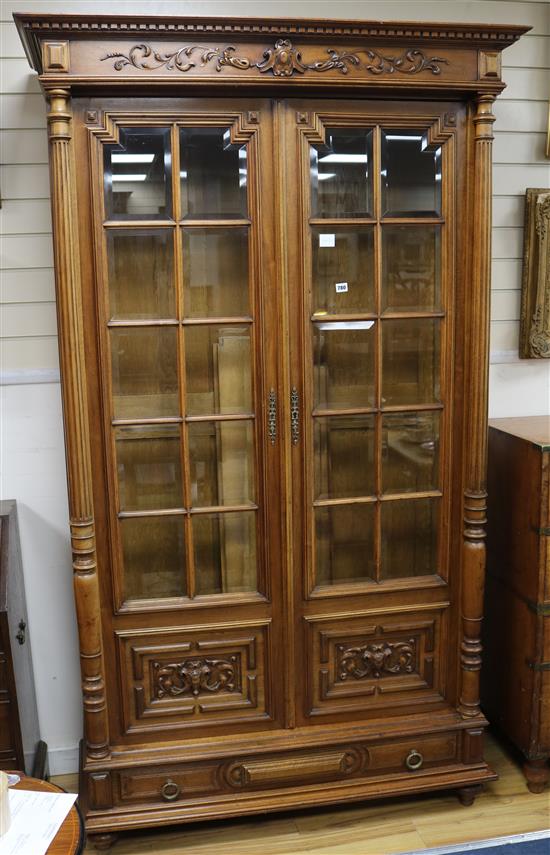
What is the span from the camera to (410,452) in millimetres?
2418

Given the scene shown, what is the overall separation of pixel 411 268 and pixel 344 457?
0.61 meters

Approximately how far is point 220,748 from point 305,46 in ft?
6.65

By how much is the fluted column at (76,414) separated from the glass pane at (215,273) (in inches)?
12.7

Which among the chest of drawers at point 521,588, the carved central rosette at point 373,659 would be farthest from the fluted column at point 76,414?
the chest of drawers at point 521,588

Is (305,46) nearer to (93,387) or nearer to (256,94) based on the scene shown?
(256,94)

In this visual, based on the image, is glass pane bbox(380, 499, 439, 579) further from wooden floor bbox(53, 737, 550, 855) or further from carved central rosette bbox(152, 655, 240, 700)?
wooden floor bbox(53, 737, 550, 855)

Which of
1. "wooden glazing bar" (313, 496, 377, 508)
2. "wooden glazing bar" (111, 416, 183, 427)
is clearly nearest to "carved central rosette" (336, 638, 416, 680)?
"wooden glazing bar" (313, 496, 377, 508)

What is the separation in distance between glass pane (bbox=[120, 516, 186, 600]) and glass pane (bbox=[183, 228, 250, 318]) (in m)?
0.63

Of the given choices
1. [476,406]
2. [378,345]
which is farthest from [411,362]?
[476,406]

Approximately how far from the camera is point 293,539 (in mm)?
2318

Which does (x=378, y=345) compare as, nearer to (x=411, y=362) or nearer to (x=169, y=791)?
(x=411, y=362)

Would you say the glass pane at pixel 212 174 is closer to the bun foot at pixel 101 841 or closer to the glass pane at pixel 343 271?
the glass pane at pixel 343 271

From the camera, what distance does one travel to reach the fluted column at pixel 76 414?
201cm

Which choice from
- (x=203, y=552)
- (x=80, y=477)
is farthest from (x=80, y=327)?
(x=203, y=552)
